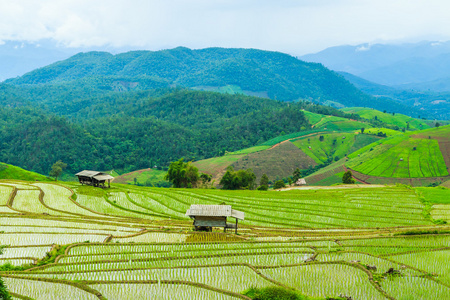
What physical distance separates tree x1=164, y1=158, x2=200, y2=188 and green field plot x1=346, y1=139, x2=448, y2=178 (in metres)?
59.5

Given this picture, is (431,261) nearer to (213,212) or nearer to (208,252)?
(208,252)

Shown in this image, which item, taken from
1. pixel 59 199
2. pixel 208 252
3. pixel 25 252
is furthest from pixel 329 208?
pixel 59 199

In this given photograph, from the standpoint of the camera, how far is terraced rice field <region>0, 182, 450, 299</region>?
2052 cm

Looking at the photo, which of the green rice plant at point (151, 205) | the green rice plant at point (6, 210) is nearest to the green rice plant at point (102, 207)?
the green rice plant at point (151, 205)

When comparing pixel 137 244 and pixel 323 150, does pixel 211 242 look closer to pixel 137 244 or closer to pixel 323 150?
pixel 137 244

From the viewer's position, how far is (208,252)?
2672cm

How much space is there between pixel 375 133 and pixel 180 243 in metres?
151

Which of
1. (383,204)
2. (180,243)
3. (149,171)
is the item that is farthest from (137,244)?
(149,171)

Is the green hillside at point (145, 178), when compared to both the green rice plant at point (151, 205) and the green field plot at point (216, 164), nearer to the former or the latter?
the green field plot at point (216, 164)

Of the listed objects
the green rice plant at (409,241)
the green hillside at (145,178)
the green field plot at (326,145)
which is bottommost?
the green hillside at (145,178)

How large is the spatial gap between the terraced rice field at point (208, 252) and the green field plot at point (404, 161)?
65.0 m

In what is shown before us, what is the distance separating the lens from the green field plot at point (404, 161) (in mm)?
106125

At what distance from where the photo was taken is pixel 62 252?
26156 mm

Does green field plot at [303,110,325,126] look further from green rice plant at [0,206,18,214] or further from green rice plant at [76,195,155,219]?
green rice plant at [0,206,18,214]
